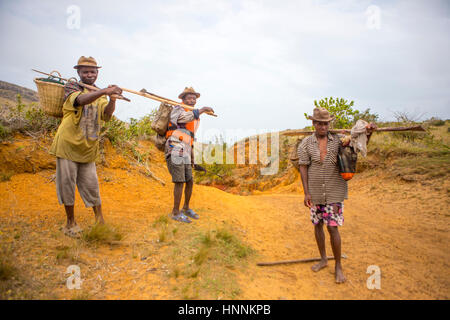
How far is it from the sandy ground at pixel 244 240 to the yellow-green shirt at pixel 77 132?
101 cm

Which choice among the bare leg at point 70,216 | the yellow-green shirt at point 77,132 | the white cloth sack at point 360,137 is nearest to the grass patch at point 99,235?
the bare leg at point 70,216

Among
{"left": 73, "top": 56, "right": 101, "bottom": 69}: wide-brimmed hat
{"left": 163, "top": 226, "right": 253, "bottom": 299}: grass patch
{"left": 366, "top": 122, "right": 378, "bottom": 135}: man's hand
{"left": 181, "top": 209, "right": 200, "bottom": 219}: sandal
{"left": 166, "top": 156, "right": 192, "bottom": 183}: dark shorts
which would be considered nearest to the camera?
{"left": 163, "top": 226, "right": 253, "bottom": 299}: grass patch

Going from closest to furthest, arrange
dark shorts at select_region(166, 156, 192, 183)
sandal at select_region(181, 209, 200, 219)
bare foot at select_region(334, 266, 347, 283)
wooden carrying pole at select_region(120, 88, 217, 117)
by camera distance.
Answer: bare foot at select_region(334, 266, 347, 283) → wooden carrying pole at select_region(120, 88, 217, 117) → dark shorts at select_region(166, 156, 192, 183) → sandal at select_region(181, 209, 200, 219)

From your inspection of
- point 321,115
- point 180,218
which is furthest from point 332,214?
point 180,218

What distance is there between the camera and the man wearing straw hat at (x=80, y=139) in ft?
11.2

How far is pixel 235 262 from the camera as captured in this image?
3504 mm

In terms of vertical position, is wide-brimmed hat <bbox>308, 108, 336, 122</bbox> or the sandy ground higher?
wide-brimmed hat <bbox>308, 108, 336, 122</bbox>

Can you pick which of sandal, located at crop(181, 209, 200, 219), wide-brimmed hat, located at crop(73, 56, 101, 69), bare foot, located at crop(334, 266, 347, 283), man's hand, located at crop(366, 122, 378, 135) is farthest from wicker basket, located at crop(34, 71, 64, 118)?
→ bare foot, located at crop(334, 266, 347, 283)

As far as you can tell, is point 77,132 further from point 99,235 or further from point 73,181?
point 99,235

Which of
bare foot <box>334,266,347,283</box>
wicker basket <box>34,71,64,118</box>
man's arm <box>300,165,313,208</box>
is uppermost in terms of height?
wicker basket <box>34,71,64,118</box>

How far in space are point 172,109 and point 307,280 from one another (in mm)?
3154

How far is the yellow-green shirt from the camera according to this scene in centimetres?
341

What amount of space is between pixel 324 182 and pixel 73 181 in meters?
3.17

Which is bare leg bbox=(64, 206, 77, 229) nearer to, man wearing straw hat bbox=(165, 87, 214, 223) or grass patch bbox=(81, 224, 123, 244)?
→ grass patch bbox=(81, 224, 123, 244)
